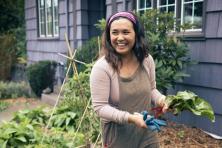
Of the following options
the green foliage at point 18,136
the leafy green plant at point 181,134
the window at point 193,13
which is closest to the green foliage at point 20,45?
the window at point 193,13

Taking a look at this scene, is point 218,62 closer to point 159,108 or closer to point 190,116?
point 190,116

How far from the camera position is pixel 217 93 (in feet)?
17.1

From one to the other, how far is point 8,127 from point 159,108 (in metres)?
3.06

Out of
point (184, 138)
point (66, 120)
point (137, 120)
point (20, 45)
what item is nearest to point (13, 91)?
point (20, 45)

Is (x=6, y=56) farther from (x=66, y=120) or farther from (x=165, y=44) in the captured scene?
(x=165, y=44)

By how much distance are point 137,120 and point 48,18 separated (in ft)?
32.1

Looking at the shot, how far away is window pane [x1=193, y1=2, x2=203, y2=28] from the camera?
219 inches

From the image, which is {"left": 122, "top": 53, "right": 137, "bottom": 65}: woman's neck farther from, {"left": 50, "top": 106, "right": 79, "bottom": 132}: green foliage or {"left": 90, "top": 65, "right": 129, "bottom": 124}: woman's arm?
{"left": 50, "top": 106, "right": 79, "bottom": 132}: green foliage

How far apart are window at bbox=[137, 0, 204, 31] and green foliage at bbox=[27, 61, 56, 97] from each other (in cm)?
428

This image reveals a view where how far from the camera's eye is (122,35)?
2.30 metres

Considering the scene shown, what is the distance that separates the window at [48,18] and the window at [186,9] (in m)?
4.94

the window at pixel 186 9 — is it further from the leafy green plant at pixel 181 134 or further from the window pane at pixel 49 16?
the window pane at pixel 49 16

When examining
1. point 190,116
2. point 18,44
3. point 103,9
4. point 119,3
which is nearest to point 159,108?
point 190,116

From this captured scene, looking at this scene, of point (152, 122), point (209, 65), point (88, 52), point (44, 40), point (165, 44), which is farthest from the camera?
point (44, 40)
